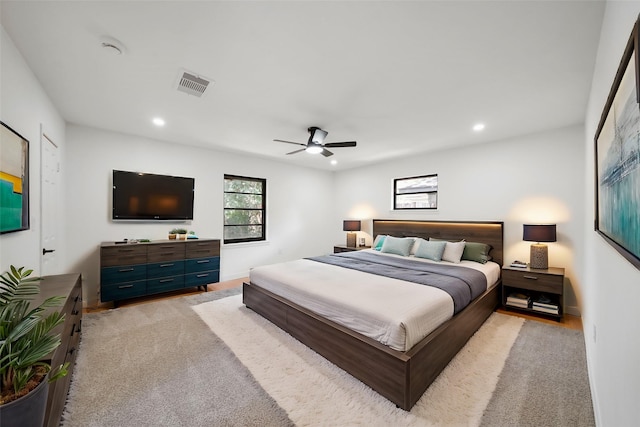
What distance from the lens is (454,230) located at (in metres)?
4.54

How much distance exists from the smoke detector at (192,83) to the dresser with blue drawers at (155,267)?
8.00ft

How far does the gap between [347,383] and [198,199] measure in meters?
4.00

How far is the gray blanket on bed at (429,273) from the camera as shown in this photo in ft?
8.80

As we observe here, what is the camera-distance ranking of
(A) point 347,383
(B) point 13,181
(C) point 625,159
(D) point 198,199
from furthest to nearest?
(D) point 198,199 → (A) point 347,383 → (B) point 13,181 → (C) point 625,159

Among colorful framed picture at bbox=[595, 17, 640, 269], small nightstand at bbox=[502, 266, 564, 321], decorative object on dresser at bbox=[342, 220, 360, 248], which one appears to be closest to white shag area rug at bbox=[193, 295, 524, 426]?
small nightstand at bbox=[502, 266, 564, 321]

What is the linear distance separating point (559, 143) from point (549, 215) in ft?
3.33

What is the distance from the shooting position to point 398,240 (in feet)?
15.4

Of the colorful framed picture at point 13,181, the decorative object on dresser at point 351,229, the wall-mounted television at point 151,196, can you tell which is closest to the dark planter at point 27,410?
the colorful framed picture at point 13,181

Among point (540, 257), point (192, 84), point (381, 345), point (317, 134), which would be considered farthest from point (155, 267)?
point (540, 257)

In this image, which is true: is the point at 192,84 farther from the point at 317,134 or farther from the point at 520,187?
the point at 520,187

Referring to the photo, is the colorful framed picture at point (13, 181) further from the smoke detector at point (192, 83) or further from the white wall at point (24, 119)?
the smoke detector at point (192, 83)

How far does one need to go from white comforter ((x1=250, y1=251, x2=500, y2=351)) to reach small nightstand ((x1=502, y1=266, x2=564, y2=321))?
383 millimetres

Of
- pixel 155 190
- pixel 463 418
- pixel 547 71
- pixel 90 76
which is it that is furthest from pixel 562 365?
pixel 155 190

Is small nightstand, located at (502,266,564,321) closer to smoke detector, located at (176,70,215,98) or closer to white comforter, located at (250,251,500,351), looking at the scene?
white comforter, located at (250,251,500,351)
